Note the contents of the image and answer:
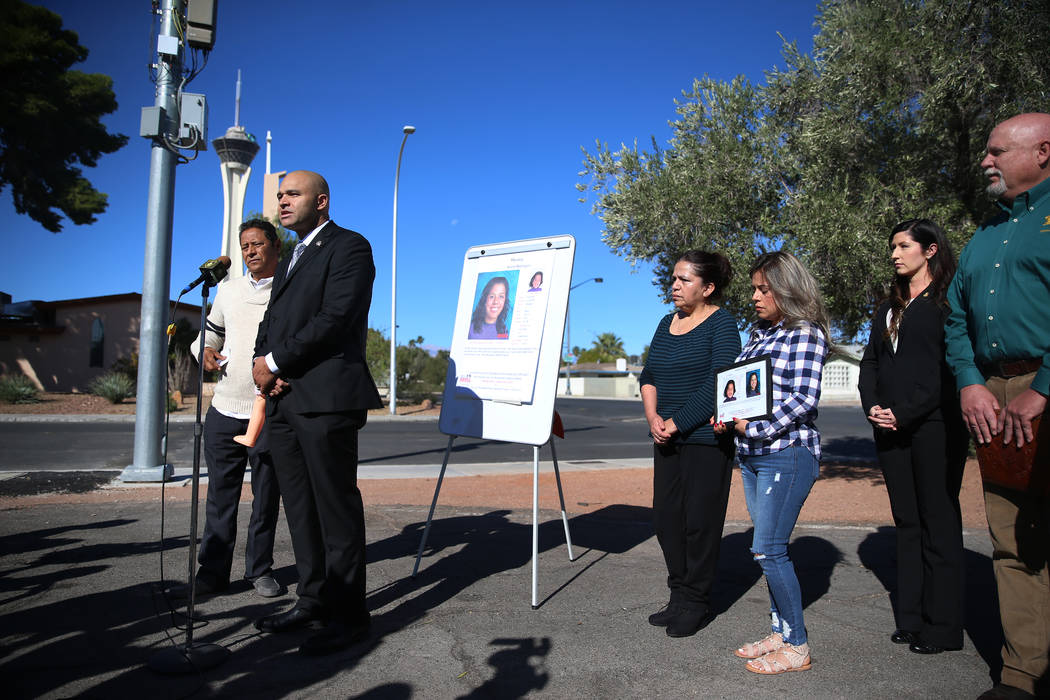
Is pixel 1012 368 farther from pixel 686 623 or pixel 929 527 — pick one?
Answer: pixel 686 623

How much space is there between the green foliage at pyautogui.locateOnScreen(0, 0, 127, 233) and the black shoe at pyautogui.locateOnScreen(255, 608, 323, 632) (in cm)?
2934

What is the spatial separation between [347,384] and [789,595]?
232 cm

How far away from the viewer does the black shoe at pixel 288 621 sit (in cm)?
346

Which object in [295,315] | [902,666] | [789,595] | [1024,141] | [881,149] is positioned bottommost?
[902,666]

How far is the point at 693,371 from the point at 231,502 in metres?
2.86

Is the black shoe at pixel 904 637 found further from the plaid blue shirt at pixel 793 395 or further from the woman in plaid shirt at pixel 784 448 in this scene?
the plaid blue shirt at pixel 793 395

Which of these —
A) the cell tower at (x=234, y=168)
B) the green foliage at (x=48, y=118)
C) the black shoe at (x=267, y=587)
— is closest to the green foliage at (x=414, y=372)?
the cell tower at (x=234, y=168)

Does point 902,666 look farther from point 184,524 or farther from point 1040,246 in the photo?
point 184,524

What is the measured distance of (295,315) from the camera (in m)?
3.54

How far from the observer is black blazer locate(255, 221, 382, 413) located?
3.40 metres

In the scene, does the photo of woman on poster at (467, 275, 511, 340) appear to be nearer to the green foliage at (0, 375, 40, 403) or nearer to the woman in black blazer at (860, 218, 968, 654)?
the woman in black blazer at (860, 218, 968, 654)

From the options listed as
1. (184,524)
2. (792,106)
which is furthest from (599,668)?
(792,106)

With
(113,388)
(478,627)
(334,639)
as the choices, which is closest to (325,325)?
(334,639)

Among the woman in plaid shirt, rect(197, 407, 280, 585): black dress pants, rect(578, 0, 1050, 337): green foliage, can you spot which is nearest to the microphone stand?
rect(197, 407, 280, 585): black dress pants
